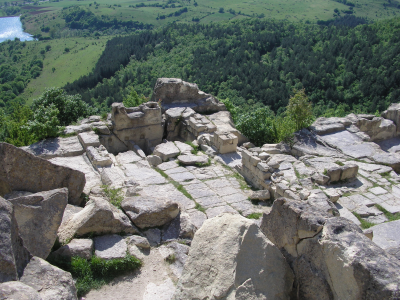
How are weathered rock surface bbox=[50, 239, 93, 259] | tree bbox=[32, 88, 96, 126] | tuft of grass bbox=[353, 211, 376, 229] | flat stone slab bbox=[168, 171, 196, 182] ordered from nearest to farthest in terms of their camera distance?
weathered rock surface bbox=[50, 239, 93, 259]
tuft of grass bbox=[353, 211, 376, 229]
flat stone slab bbox=[168, 171, 196, 182]
tree bbox=[32, 88, 96, 126]

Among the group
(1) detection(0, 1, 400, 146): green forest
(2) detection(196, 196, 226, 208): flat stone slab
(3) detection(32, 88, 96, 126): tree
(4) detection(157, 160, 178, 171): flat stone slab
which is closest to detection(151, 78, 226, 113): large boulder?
(1) detection(0, 1, 400, 146): green forest

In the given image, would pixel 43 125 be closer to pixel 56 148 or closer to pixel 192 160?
pixel 56 148

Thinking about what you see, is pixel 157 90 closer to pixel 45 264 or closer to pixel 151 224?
pixel 151 224

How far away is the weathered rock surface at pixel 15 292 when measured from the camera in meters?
2.71

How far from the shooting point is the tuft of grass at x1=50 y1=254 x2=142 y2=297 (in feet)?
14.2

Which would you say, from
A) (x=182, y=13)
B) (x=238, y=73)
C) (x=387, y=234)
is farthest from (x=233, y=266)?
(x=182, y=13)

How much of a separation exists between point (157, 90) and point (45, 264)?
9801 mm

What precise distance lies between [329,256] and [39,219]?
350 centimetres

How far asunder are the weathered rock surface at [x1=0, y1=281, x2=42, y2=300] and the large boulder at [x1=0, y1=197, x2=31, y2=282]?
20 centimetres

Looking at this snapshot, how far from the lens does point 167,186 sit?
811 centimetres

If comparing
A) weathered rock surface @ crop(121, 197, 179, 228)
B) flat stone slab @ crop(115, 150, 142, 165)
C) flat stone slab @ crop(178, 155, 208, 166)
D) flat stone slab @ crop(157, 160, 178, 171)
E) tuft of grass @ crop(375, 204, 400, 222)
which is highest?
weathered rock surface @ crop(121, 197, 179, 228)

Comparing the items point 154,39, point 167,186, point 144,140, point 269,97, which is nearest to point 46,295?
point 167,186

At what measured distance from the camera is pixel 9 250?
3137 mm

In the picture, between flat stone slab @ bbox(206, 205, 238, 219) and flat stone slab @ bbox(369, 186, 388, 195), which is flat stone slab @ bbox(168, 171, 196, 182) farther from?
flat stone slab @ bbox(369, 186, 388, 195)
